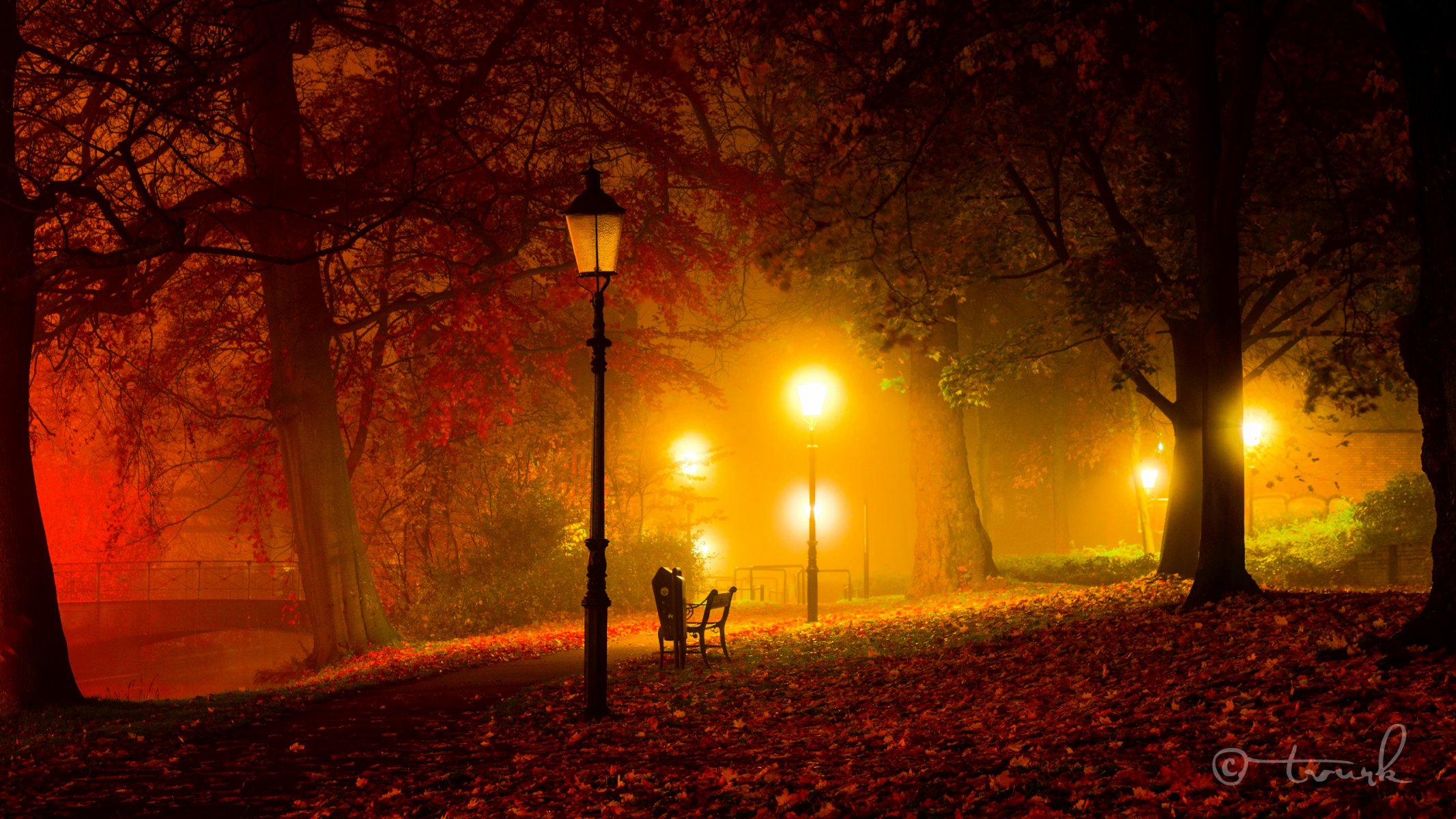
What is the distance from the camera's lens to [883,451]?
165 ft

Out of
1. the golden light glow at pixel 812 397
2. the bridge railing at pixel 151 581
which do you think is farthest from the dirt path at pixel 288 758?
the bridge railing at pixel 151 581

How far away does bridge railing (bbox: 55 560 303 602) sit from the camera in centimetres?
3544

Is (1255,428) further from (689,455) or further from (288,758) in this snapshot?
(288,758)

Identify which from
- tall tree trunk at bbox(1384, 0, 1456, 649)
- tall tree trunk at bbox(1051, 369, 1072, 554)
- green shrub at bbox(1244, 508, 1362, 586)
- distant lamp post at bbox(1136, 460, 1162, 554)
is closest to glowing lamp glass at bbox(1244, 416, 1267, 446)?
distant lamp post at bbox(1136, 460, 1162, 554)

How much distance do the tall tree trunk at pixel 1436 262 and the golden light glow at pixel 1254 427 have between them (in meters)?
25.6

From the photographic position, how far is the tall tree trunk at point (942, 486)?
21.7 meters

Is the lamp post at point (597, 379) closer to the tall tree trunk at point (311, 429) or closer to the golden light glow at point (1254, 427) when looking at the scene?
the tall tree trunk at point (311, 429)

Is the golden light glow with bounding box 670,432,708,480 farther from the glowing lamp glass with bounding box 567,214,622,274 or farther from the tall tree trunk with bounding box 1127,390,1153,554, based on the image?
the glowing lamp glass with bounding box 567,214,622,274

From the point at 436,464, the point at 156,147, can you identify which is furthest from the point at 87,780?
the point at 436,464

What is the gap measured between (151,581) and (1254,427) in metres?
35.4

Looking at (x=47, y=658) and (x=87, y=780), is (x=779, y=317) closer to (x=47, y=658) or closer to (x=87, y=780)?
(x=47, y=658)

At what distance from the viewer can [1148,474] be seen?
35562mm
